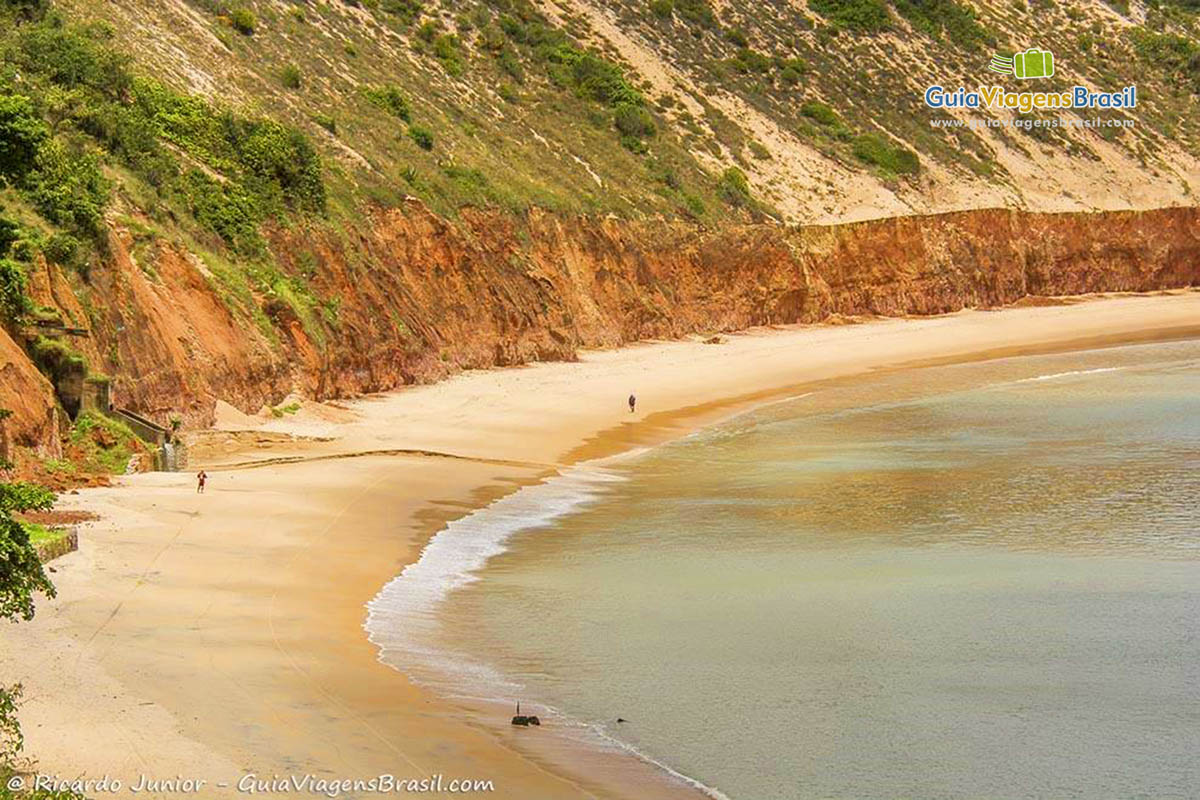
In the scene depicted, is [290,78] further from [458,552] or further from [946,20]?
[946,20]

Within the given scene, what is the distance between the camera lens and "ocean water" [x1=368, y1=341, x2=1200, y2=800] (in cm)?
1566

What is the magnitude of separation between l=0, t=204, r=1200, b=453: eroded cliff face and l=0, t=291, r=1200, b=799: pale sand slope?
1.92 m

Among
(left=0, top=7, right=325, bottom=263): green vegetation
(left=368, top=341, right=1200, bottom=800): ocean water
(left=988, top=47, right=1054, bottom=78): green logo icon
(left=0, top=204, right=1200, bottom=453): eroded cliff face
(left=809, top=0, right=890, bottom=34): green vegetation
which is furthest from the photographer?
(left=988, top=47, right=1054, bottom=78): green logo icon

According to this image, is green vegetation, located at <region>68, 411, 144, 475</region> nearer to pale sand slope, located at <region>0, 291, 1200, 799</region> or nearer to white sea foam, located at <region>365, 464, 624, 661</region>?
pale sand slope, located at <region>0, 291, 1200, 799</region>

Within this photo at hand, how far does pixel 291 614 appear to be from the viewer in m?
19.8

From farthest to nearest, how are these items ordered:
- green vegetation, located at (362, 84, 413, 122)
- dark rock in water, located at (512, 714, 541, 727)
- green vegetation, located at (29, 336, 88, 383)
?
green vegetation, located at (362, 84, 413, 122) < green vegetation, located at (29, 336, 88, 383) < dark rock in water, located at (512, 714, 541, 727)

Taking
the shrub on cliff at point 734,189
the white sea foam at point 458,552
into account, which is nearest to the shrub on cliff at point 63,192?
the white sea foam at point 458,552

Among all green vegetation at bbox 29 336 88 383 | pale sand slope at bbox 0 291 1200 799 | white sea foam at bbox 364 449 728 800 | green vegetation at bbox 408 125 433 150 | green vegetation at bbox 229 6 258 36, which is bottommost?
white sea foam at bbox 364 449 728 800

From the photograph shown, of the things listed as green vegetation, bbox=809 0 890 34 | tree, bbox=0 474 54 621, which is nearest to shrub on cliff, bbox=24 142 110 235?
tree, bbox=0 474 54 621

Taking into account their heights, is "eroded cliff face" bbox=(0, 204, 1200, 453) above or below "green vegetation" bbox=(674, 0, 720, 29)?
below

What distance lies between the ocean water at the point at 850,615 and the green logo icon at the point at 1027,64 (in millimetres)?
57778

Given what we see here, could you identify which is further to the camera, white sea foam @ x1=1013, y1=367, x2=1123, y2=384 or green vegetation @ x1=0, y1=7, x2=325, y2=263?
white sea foam @ x1=1013, y1=367, x2=1123, y2=384

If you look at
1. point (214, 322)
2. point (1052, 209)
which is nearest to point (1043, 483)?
point (214, 322)

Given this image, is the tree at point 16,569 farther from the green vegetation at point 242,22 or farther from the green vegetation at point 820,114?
the green vegetation at point 820,114
